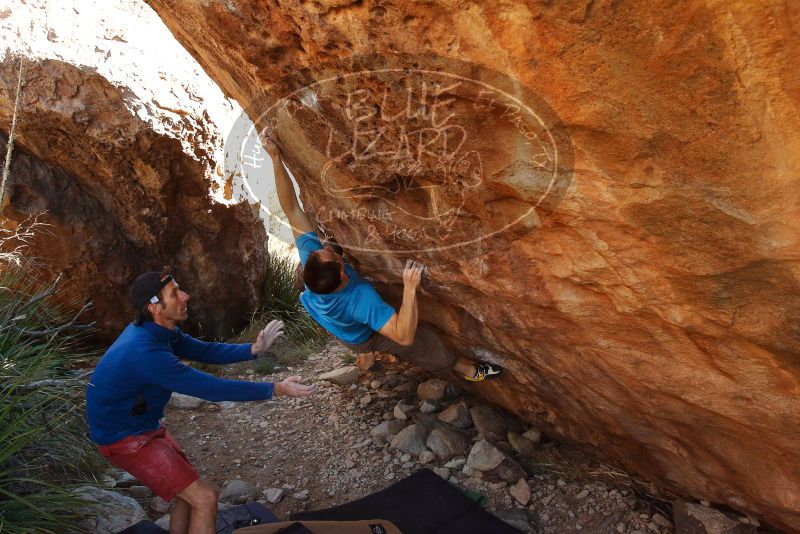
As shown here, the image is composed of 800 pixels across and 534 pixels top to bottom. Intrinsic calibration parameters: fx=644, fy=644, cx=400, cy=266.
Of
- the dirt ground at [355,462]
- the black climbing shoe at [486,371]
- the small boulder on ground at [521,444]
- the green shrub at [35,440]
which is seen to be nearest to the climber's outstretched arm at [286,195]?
the black climbing shoe at [486,371]

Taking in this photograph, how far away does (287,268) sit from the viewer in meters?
7.18

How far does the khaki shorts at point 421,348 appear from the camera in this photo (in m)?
3.82

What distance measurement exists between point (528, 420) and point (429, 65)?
8.80 feet

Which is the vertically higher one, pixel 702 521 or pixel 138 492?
pixel 702 521

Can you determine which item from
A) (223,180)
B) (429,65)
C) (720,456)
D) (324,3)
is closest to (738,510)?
(720,456)

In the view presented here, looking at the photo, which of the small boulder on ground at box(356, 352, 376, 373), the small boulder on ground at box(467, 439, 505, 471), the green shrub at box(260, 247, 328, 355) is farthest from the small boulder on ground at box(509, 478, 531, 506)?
the green shrub at box(260, 247, 328, 355)

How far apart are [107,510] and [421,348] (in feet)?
6.16

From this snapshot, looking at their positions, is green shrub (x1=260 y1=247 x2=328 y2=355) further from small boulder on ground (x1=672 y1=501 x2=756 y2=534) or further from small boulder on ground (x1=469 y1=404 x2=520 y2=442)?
small boulder on ground (x1=672 y1=501 x2=756 y2=534)

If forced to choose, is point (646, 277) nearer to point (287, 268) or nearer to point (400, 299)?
point (400, 299)

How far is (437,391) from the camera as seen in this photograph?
4.69 meters

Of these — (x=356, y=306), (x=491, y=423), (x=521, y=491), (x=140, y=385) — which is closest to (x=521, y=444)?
(x=491, y=423)

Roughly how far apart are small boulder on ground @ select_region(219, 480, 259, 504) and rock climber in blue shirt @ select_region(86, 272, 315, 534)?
0.70 meters

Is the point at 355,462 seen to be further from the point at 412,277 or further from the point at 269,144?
the point at 269,144

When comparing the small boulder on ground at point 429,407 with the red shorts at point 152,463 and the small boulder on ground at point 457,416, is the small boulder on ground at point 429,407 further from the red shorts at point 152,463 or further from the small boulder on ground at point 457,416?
the red shorts at point 152,463
